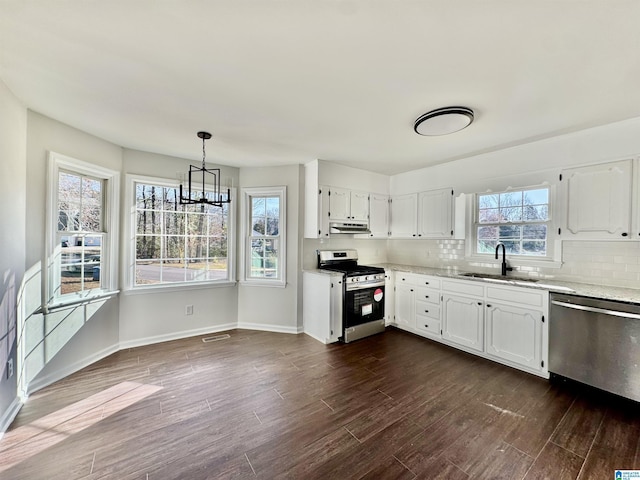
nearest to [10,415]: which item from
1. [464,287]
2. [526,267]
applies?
[464,287]

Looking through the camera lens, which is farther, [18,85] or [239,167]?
[239,167]

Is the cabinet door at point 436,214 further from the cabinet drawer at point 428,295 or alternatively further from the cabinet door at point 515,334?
the cabinet door at point 515,334

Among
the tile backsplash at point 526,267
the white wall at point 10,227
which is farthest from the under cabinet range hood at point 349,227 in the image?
the white wall at point 10,227

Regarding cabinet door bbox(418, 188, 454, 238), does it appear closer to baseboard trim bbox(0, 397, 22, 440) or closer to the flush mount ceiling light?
the flush mount ceiling light

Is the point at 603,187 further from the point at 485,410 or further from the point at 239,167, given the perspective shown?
the point at 239,167

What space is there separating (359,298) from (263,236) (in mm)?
1729

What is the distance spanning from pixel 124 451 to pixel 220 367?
3.81 feet

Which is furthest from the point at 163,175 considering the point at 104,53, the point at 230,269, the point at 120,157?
the point at 104,53

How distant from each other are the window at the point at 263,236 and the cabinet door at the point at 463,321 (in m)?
2.38

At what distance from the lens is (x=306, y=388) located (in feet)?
8.25

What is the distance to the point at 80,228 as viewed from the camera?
116 inches

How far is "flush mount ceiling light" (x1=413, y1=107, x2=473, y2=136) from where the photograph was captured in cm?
223

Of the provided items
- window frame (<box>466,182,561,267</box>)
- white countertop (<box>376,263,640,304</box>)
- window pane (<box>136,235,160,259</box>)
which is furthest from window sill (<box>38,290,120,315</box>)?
window frame (<box>466,182,561,267</box>)

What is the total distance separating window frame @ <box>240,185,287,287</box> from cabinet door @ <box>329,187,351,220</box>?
71cm
